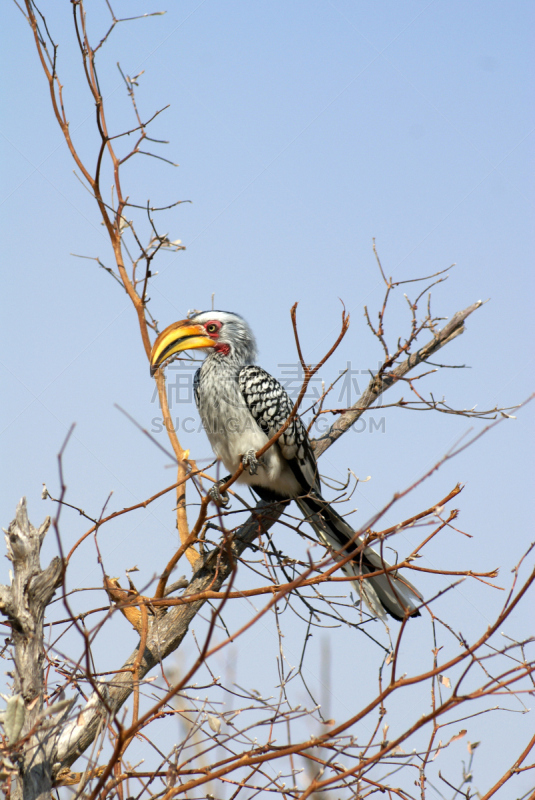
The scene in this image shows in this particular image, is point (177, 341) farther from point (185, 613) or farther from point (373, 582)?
point (373, 582)

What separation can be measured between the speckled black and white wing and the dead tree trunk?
64.2 inches

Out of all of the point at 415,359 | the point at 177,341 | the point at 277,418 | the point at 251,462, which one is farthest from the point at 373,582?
the point at 177,341

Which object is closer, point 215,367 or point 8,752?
point 8,752

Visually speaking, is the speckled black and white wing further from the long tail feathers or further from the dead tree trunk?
the dead tree trunk

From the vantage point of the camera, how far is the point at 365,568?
3.42 metres

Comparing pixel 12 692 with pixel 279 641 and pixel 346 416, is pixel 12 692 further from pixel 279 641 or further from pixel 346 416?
pixel 346 416

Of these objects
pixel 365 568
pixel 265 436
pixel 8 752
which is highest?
pixel 265 436

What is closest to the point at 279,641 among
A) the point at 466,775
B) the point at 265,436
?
the point at 466,775

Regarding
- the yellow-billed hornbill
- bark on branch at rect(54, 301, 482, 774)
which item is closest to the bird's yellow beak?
the yellow-billed hornbill

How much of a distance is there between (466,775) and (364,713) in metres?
0.93

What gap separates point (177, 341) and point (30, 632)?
2.06m

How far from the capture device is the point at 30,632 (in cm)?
217

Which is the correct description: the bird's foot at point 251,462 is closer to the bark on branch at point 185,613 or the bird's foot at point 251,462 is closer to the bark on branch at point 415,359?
the bark on branch at point 185,613

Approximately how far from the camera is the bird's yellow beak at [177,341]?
12.2 ft
